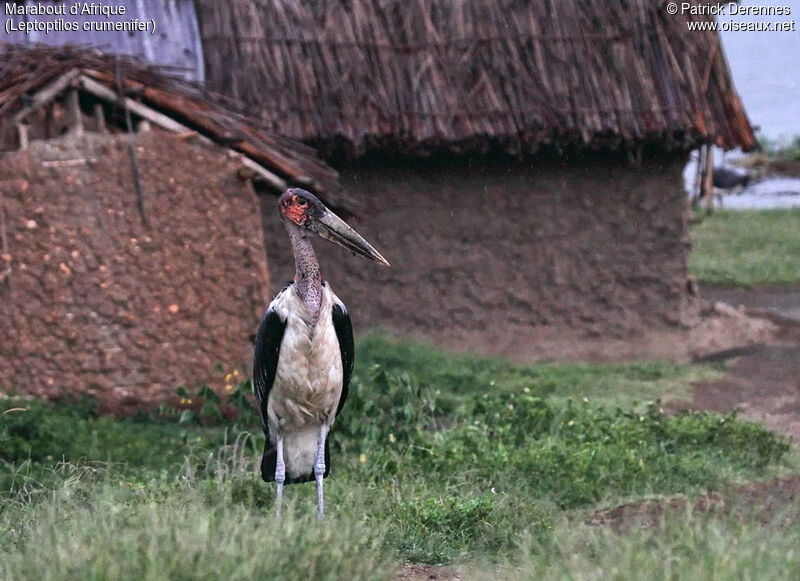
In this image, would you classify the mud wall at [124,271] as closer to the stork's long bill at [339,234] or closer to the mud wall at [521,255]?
the mud wall at [521,255]

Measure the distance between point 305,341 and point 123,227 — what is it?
2.70 metres

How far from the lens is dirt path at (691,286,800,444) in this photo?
7.75m

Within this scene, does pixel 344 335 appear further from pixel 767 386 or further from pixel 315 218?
pixel 767 386

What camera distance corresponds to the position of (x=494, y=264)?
934 cm

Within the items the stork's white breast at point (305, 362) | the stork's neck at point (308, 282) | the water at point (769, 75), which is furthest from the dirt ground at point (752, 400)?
the water at point (769, 75)

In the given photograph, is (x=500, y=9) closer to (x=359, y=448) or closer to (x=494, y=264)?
(x=494, y=264)

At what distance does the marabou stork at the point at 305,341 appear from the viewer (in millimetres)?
4898

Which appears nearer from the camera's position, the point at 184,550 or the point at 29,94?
the point at 184,550

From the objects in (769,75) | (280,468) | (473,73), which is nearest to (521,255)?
(473,73)

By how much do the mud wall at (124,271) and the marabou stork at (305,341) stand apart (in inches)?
88.1

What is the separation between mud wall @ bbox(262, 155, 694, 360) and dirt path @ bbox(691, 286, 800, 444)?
0.66m

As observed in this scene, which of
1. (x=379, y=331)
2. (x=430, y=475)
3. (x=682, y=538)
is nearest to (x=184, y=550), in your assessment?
(x=682, y=538)

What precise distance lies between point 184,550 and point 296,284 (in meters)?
1.67

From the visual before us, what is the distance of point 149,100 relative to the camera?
7.33 m
